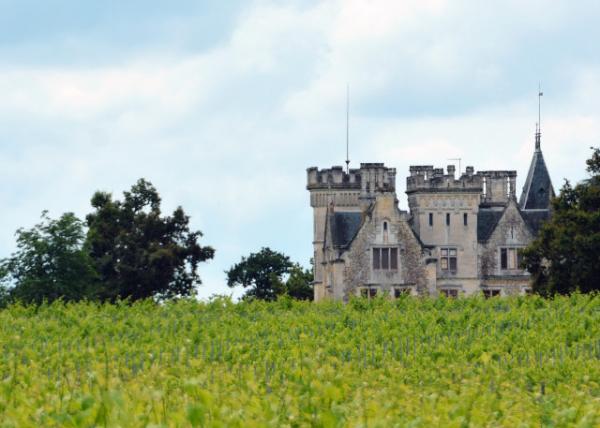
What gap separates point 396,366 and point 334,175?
63561 millimetres

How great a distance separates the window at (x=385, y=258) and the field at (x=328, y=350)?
145 ft

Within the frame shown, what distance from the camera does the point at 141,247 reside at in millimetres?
74188

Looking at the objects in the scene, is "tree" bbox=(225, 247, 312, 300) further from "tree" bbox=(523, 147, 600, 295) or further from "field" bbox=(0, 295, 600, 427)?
"field" bbox=(0, 295, 600, 427)

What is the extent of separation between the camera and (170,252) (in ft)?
239

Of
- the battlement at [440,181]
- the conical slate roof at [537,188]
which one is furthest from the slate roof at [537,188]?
the battlement at [440,181]

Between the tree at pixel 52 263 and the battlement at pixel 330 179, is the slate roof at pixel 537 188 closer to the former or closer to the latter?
the battlement at pixel 330 179

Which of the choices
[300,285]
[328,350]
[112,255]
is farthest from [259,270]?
[328,350]

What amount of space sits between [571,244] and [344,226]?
20593mm

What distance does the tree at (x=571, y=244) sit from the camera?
55.3 meters

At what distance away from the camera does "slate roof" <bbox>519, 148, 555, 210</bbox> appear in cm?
8138

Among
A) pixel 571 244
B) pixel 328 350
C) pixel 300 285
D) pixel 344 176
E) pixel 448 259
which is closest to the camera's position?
pixel 328 350

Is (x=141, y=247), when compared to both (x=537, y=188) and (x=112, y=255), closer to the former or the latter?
(x=112, y=255)

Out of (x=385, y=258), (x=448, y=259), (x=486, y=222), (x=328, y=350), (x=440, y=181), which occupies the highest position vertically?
(x=440, y=181)

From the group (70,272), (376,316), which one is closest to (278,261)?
(70,272)
